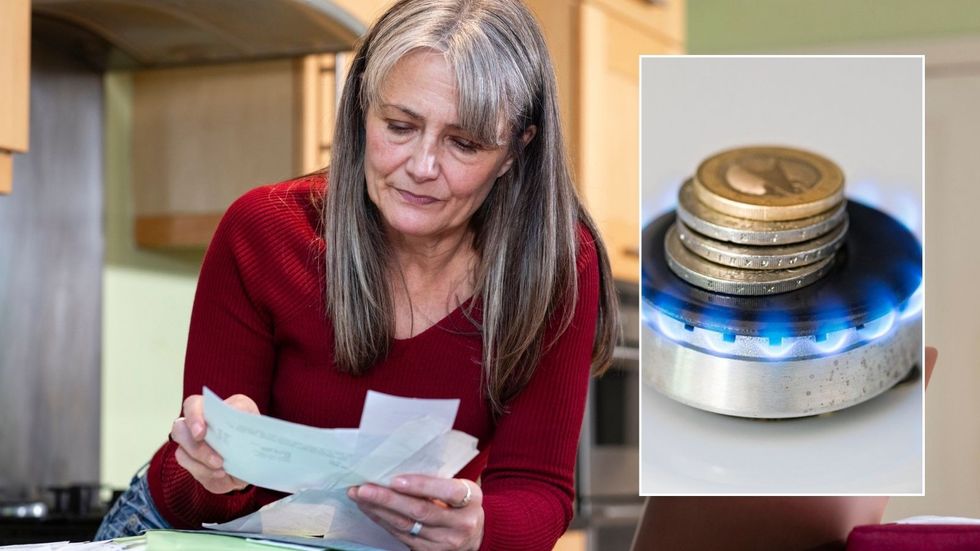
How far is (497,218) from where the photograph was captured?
1.22m

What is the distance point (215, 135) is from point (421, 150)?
52.0 inches

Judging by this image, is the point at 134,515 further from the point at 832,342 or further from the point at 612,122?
the point at 612,122

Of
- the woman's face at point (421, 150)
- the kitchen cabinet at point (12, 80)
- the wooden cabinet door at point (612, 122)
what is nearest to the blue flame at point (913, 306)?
the woman's face at point (421, 150)

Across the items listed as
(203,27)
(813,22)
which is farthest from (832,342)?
(813,22)

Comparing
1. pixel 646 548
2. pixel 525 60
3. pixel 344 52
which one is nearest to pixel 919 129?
pixel 525 60

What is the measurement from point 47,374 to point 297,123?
60 centimetres

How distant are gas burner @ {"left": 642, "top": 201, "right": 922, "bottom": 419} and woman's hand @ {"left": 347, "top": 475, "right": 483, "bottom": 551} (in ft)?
1.07

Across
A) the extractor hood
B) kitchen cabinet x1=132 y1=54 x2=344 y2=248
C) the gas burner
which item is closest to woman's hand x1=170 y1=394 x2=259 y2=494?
the gas burner

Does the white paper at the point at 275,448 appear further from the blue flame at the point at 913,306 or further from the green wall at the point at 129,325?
the green wall at the point at 129,325

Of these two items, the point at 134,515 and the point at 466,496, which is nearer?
the point at 466,496

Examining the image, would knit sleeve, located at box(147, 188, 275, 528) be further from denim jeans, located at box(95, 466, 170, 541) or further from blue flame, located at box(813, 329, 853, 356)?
blue flame, located at box(813, 329, 853, 356)

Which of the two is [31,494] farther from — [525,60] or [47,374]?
[525,60]

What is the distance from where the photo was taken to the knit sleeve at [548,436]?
1.13 meters

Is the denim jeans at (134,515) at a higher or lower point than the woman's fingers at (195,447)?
lower
